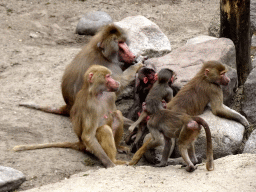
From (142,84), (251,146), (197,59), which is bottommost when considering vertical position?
(251,146)

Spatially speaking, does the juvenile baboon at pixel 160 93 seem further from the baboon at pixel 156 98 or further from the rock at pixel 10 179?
Result: the rock at pixel 10 179

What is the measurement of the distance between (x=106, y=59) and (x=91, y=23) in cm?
417

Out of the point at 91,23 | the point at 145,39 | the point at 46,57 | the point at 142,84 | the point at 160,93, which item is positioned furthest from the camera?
the point at 91,23

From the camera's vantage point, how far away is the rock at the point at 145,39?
7.63 metres

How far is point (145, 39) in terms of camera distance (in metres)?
7.80

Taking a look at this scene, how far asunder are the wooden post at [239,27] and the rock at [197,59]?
21.9 inches

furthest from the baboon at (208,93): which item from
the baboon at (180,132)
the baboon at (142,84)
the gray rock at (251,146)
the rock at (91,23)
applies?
the rock at (91,23)

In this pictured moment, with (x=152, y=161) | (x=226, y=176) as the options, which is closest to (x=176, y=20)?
(x=152, y=161)

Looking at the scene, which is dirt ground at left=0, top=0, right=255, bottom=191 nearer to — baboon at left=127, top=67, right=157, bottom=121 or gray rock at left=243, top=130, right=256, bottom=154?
baboon at left=127, top=67, right=157, bottom=121

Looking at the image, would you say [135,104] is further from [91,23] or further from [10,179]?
[91,23]

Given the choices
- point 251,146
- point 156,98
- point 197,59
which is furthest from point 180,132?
point 197,59

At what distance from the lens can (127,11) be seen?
11273 millimetres

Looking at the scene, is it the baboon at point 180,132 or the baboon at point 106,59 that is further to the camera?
the baboon at point 106,59

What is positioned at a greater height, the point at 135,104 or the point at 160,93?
the point at 160,93
